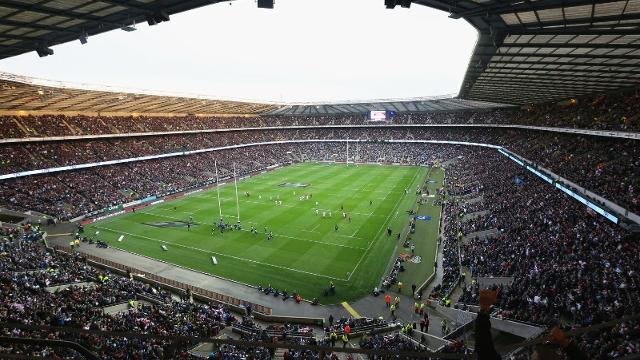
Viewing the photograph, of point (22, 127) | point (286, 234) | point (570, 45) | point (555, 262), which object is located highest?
point (570, 45)

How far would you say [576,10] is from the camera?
45.6 feet

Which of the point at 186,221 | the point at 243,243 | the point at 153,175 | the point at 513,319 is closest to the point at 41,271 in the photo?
the point at 243,243

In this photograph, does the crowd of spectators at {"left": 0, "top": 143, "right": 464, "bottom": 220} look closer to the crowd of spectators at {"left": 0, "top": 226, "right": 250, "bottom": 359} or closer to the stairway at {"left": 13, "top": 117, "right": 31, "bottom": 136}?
the stairway at {"left": 13, "top": 117, "right": 31, "bottom": 136}

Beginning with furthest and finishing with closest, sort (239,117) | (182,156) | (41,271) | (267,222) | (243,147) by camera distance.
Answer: (239,117)
(243,147)
(182,156)
(267,222)
(41,271)

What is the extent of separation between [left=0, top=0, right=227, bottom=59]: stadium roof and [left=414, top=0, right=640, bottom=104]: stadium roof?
8720mm

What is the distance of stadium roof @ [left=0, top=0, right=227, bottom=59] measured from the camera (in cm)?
1188

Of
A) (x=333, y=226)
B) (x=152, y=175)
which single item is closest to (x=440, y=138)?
(x=333, y=226)

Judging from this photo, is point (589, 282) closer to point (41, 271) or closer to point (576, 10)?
point (576, 10)

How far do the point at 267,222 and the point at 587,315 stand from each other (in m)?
30.6

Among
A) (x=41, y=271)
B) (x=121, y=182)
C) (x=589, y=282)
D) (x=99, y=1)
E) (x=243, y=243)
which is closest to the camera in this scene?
(x=99, y=1)

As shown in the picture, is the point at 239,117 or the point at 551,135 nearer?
the point at 551,135

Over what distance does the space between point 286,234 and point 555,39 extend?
2701 cm

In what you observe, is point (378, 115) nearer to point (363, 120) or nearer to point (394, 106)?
point (394, 106)

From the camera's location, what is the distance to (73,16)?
13.0 meters
